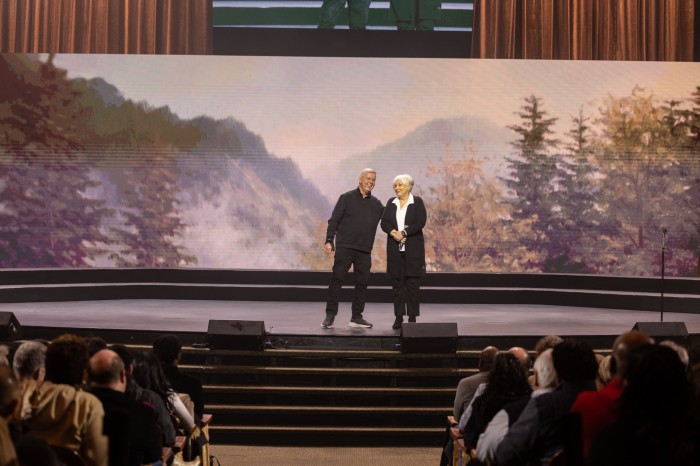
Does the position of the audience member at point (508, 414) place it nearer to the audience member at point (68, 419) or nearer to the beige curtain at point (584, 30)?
the audience member at point (68, 419)

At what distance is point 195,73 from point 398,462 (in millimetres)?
6687

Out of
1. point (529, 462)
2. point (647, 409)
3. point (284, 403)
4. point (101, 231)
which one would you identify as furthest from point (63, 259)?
point (647, 409)

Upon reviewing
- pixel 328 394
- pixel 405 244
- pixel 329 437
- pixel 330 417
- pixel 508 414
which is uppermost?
pixel 405 244

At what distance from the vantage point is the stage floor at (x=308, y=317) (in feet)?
24.4

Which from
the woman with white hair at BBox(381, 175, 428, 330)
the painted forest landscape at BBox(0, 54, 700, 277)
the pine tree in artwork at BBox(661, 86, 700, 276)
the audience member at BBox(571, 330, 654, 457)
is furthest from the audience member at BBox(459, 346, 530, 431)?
the pine tree in artwork at BBox(661, 86, 700, 276)

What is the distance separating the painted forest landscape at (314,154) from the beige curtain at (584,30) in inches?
31.9

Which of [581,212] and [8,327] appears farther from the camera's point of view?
[581,212]

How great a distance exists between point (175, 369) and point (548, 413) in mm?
2006

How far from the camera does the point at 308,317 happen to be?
27.9 feet

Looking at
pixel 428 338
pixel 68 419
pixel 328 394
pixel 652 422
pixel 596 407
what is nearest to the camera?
pixel 652 422

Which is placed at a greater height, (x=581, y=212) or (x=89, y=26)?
(x=89, y=26)

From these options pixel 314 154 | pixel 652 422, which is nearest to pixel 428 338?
pixel 652 422

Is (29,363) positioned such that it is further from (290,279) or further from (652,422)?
(290,279)

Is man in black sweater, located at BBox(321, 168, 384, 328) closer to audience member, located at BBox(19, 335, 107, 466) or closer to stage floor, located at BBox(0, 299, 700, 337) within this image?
stage floor, located at BBox(0, 299, 700, 337)
